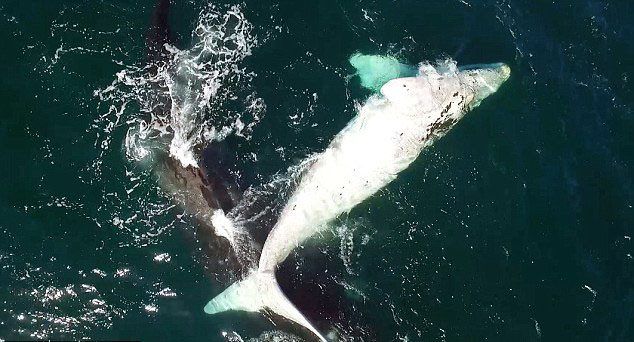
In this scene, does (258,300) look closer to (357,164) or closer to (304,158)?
(304,158)

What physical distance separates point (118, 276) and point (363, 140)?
245 inches

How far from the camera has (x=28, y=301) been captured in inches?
555

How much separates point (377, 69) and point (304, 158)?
310 centimetres

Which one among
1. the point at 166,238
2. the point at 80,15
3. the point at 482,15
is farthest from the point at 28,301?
the point at 482,15

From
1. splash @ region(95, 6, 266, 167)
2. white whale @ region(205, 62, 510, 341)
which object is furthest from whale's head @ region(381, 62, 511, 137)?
splash @ region(95, 6, 266, 167)

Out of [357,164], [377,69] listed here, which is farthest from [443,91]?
[357,164]

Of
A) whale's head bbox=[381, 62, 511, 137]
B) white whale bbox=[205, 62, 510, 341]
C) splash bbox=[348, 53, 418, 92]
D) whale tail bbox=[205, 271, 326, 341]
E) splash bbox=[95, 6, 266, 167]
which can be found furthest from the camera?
splash bbox=[348, 53, 418, 92]

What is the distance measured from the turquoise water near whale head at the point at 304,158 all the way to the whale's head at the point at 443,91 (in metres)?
0.36

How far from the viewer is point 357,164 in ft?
52.2

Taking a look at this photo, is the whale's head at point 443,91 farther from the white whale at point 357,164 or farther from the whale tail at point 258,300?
the whale tail at point 258,300

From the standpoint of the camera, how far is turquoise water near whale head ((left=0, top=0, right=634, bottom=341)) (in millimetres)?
14750

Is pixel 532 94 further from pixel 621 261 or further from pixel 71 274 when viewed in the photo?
pixel 71 274

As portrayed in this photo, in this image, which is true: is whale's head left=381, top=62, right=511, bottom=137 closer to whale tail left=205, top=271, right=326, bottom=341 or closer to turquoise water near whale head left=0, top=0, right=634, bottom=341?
turquoise water near whale head left=0, top=0, right=634, bottom=341

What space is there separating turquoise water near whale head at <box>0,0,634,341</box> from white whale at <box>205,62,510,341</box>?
0.32m
